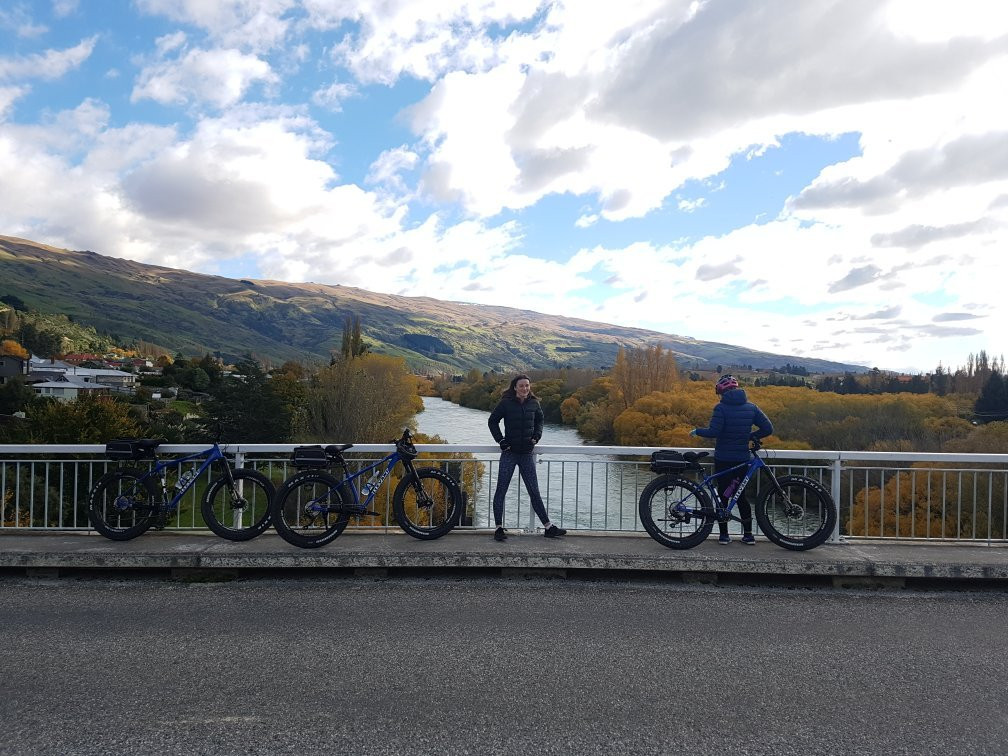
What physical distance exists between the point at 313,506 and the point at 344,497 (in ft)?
1.01

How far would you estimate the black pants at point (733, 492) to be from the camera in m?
7.16

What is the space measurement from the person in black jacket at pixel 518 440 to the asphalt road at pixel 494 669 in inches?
46.3

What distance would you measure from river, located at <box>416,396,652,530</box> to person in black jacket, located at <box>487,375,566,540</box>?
0.94 ft

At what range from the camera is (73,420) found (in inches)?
1088

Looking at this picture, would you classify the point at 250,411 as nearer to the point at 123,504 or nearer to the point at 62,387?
the point at 62,387

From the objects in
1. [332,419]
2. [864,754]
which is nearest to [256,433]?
[332,419]

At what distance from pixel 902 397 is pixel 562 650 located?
56896 millimetres

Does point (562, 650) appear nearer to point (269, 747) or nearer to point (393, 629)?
point (393, 629)

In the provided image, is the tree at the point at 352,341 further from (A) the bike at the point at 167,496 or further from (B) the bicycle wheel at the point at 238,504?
(B) the bicycle wheel at the point at 238,504

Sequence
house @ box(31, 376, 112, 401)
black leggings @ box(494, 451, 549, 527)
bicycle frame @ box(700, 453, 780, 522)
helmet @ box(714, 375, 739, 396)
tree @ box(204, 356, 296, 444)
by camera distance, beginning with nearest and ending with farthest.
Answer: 1. bicycle frame @ box(700, 453, 780, 522)
2. helmet @ box(714, 375, 739, 396)
3. black leggings @ box(494, 451, 549, 527)
4. tree @ box(204, 356, 296, 444)
5. house @ box(31, 376, 112, 401)

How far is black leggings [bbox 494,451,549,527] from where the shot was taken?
24.2ft

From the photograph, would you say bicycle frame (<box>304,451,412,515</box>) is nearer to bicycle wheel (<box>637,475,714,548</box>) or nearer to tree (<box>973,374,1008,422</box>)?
bicycle wheel (<box>637,475,714,548</box>)

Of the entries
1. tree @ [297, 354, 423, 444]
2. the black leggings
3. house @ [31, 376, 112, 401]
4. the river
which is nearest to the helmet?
the river

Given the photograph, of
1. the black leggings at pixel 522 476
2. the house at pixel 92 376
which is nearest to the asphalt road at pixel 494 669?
the black leggings at pixel 522 476
